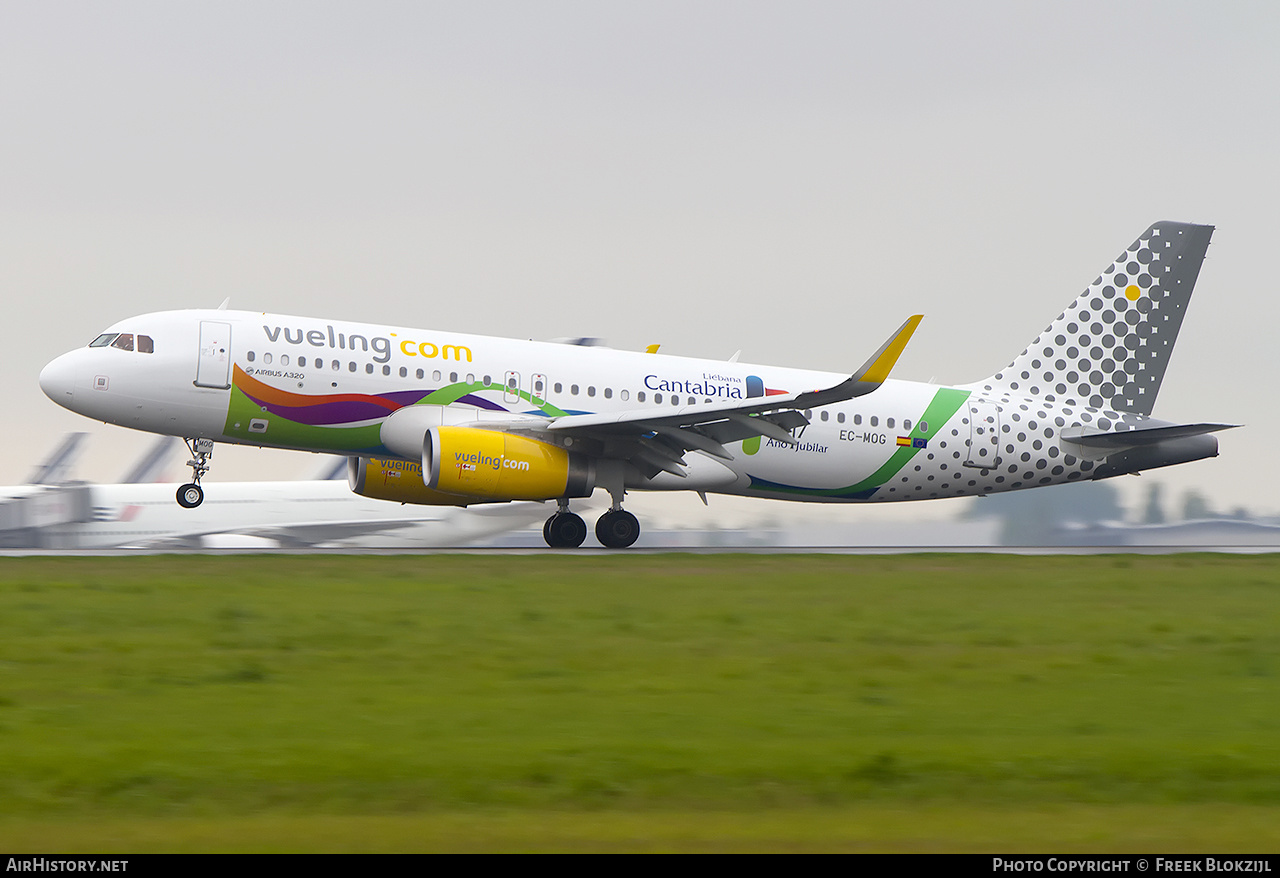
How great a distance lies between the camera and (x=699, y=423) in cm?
2445

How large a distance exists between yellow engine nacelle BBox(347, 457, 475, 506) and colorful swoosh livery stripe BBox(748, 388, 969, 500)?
648cm

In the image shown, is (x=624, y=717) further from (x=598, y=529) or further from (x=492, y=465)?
(x=598, y=529)

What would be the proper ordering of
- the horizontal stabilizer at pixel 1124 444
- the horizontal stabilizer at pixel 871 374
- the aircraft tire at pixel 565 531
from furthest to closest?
the horizontal stabilizer at pixel 1124 444
the aircraft tire at pixel 565 531
the horizontal stabilizer at pixel 871 374

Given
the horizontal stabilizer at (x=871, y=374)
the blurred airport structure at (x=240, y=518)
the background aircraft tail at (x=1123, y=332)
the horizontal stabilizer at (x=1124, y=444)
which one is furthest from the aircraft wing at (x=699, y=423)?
the blurred airport structure at (x=240, y=518)

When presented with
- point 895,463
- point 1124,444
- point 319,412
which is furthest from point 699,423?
point 1124,444

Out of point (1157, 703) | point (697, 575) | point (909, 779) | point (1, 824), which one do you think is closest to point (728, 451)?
point (697, 575)

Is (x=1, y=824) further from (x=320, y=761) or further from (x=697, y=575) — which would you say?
(x=697, y=575)

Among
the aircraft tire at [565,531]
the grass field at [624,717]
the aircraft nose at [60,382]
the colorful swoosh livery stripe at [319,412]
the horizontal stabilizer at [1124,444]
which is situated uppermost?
the aircraft nose at [60,382]

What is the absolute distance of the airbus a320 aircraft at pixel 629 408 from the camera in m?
23.7

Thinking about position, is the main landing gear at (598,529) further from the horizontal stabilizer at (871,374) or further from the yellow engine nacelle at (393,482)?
the horizontal stabilizer at (871,374)

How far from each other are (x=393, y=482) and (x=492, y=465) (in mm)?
2973

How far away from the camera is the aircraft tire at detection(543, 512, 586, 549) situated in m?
26.2

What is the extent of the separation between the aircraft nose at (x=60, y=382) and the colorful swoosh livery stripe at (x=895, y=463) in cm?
1260

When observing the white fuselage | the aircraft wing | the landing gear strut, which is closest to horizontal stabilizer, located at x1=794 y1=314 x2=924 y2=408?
the aircraft wing
